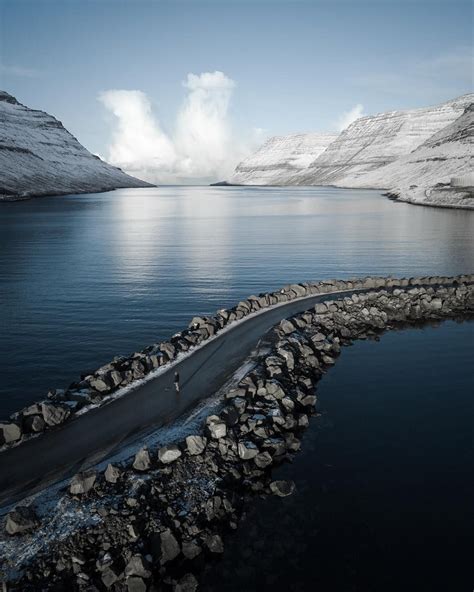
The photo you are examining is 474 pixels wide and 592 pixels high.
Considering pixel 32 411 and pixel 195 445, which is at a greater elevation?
pixel 32 411

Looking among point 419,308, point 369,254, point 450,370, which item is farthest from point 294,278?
point 450,370

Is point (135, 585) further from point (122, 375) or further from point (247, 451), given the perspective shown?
point (122, 375)

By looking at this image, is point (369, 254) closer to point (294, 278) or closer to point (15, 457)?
point (294, 278)

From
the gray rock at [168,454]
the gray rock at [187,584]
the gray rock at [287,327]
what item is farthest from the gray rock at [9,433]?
the gray rock at [287,327]

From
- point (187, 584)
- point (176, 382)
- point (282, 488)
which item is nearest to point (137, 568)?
point (187, 584)

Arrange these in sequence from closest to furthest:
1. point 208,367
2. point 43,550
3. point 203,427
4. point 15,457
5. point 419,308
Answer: point 43,550, point 15,457, point 203,427, point 208,367, point 419,308

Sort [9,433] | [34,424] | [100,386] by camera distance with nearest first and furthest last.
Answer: [9,433] → [34,424] → [100,386]

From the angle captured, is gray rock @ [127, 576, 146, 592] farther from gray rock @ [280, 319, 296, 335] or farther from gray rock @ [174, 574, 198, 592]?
gray rock @ [280, 319, 296, 335]
